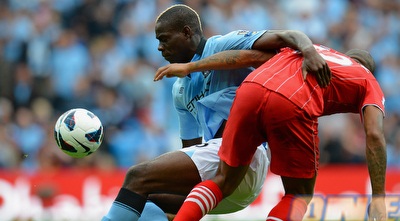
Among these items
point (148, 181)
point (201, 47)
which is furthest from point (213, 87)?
point (148, 181)

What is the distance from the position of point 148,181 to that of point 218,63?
107 cm

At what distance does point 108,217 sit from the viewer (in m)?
6.01

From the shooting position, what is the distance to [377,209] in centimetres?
557

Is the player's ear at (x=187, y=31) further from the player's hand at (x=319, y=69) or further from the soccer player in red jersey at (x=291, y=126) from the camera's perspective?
the player's hand at (x=319, y=69)

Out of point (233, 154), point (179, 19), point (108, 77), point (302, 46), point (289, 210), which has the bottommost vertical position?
point (108, 77)

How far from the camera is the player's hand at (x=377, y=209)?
5555 millimetres

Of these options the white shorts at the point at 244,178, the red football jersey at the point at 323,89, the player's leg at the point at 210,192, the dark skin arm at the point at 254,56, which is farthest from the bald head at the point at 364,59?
the player's leg at the point at 210,192

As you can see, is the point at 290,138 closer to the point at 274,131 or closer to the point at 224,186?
the point at 274,131

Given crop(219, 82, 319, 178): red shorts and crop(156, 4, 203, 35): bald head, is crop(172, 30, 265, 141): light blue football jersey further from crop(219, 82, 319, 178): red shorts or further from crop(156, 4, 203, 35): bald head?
crop(219, 82, 319, 178): red shorts

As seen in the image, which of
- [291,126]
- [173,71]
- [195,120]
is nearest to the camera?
[291,126]

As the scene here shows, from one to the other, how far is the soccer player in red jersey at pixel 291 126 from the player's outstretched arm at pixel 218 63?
5 centimetres

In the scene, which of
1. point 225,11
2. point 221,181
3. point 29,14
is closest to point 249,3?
point 225,11

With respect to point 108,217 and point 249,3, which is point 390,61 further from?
point 108,217

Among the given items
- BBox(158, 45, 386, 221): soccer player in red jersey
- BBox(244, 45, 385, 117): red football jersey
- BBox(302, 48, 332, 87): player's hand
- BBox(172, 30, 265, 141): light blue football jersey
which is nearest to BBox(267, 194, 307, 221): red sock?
BBox(158, 45, 386, 221): soccer player in red jersey
